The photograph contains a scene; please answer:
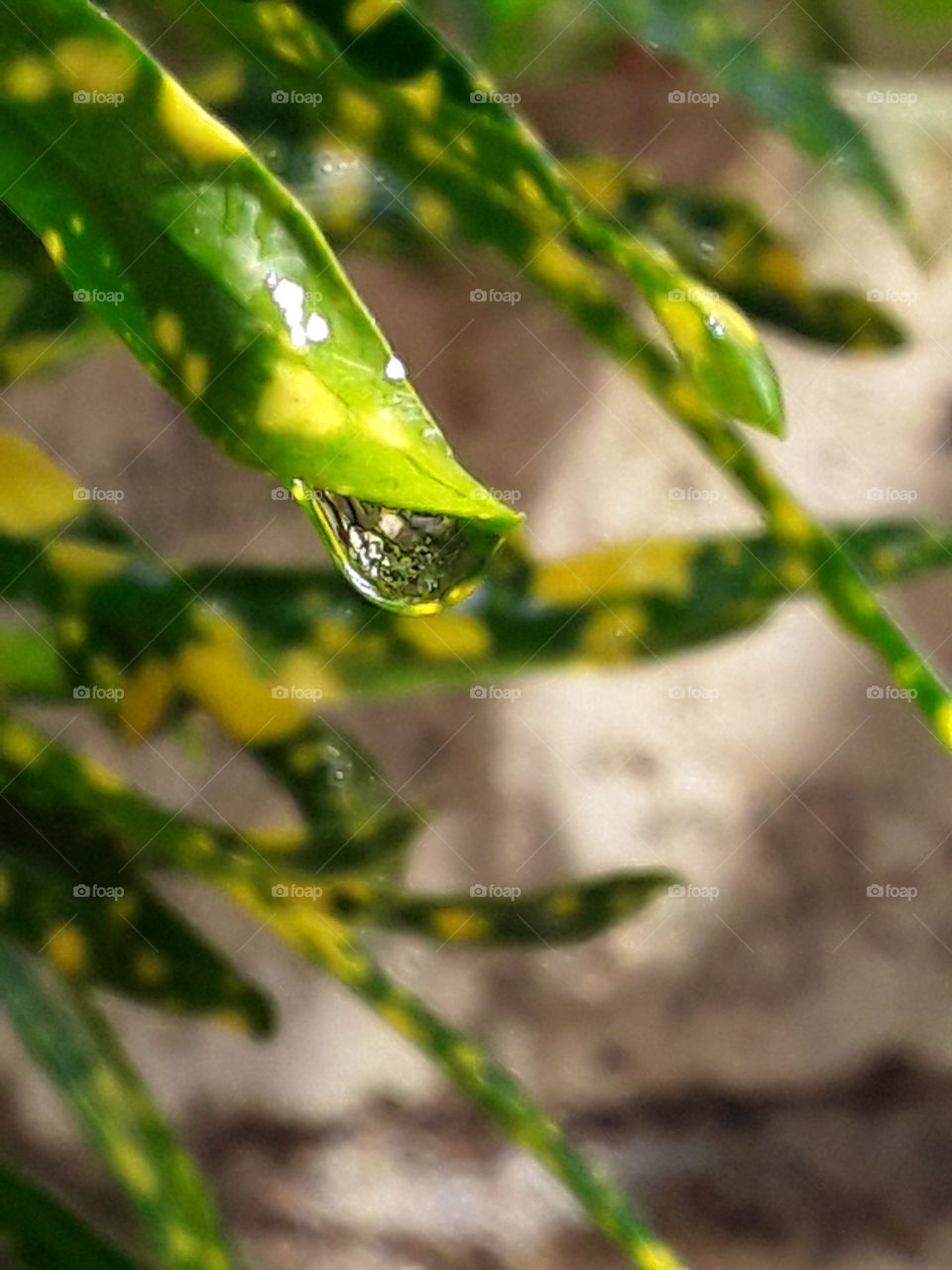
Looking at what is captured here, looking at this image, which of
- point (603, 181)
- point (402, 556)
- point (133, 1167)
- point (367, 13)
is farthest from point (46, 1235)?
point (603, 181)

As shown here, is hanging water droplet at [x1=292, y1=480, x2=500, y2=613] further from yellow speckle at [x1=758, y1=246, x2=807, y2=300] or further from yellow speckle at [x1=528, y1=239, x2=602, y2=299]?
yellow speckle at [x1=758, y1=246, x2=807, y2=300]

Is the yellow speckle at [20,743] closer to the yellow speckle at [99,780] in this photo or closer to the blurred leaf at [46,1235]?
the yellow speckle at [99,780]

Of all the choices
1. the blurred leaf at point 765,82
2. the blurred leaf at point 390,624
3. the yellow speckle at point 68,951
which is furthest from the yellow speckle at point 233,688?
the blurred leaf at point 765,82

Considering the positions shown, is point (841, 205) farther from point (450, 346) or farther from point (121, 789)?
point (121, 789)

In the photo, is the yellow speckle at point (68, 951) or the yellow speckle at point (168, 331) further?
the yellow speckle at point (68, 951)

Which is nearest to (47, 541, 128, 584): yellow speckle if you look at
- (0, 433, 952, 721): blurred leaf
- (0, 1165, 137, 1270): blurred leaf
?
(0, 433, 952, 721): blurred leaf

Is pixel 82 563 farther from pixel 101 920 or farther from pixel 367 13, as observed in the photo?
pixel 367 13
